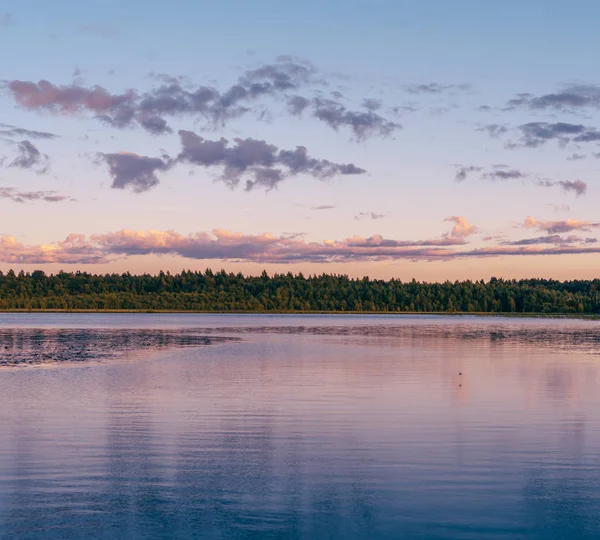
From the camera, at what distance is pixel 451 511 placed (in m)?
16.2

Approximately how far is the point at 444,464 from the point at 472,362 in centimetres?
3594

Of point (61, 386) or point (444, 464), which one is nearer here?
point (444, 464)

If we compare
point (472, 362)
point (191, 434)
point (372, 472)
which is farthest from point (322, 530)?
point (472, 362)

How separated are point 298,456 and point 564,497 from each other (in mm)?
7090

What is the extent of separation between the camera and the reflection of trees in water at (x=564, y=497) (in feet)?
49.9

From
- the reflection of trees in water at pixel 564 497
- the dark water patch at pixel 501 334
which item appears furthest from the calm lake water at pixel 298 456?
the dark water patch at pixel 501 334

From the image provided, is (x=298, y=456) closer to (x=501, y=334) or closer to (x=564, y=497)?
(x=564, y=497)

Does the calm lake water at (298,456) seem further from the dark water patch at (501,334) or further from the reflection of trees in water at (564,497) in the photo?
the dark water patch at (501,334)

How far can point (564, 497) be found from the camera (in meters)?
17.3

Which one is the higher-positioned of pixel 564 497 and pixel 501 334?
pixel 564 497

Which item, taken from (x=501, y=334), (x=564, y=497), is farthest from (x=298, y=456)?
(x=501, y=334)

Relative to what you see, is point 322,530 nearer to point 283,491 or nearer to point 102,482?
point 283,491

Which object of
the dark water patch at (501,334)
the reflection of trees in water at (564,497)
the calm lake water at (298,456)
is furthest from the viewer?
the dark water patch at (501,334)

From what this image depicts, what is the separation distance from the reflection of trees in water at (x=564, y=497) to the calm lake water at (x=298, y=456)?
0.05m
